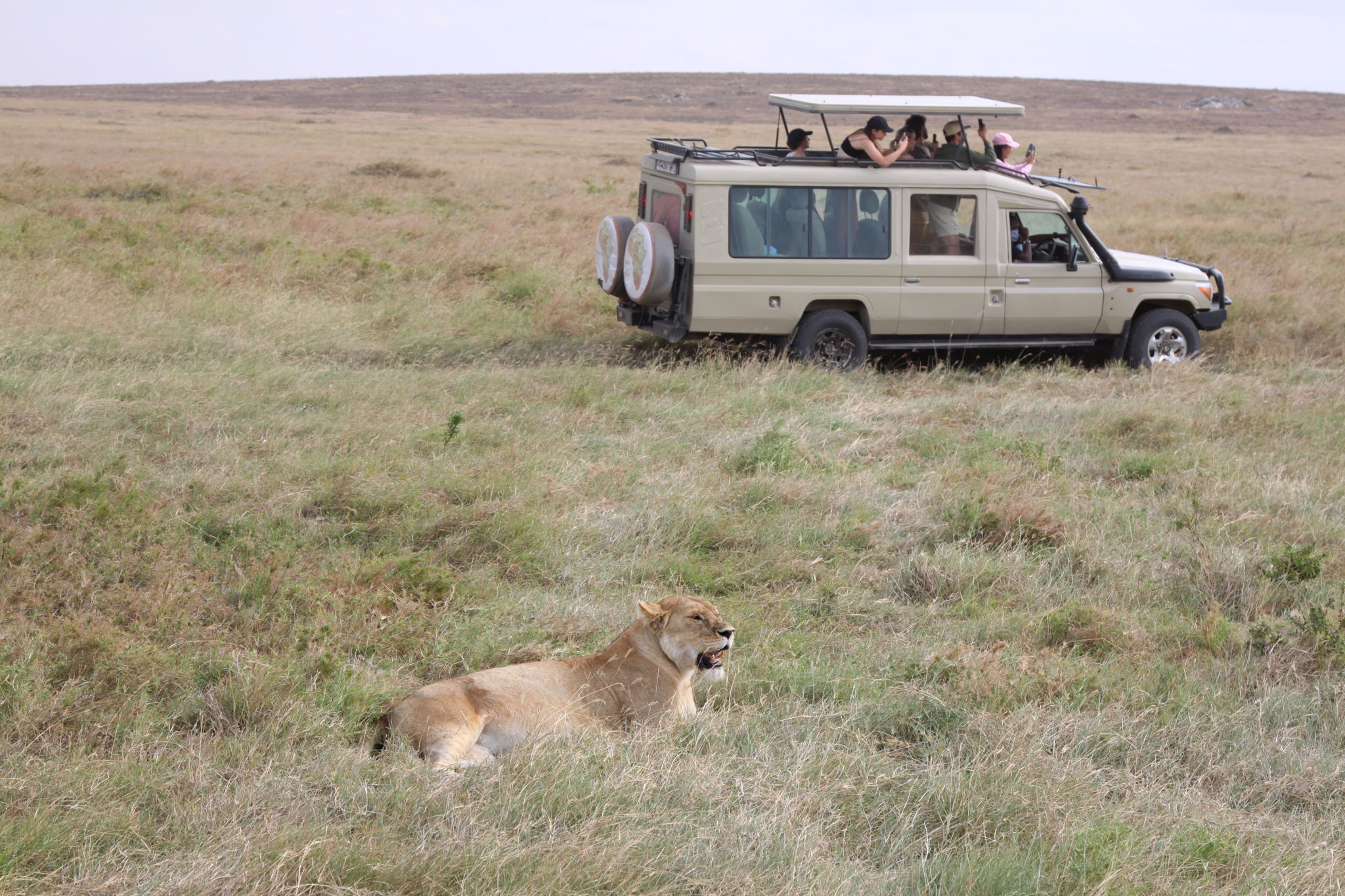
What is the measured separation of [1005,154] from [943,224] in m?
1.45

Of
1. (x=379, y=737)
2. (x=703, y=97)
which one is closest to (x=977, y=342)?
(x=379, y=737)

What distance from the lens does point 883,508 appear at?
6152 millimetres

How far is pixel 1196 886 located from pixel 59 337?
9.13m

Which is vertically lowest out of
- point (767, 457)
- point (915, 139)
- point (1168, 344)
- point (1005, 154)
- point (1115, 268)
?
point (767, 457)

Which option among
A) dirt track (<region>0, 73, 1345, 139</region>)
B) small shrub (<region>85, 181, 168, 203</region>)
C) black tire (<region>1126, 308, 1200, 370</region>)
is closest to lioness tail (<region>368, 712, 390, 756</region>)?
black tire (<region>1126, 308, 1200, 370</region>)

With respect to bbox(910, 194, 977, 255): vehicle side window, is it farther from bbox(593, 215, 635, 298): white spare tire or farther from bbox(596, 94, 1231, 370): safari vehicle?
bbox(593, 215, 635, 298): white spare tire

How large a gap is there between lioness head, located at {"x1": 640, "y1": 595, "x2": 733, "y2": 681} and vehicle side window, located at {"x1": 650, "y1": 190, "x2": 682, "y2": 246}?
5.83 m

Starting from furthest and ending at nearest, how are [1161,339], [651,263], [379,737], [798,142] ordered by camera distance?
[1161,339], [798,142], [651,263], [379,737]

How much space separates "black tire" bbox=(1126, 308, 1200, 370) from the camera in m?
9.98

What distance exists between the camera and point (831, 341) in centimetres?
959

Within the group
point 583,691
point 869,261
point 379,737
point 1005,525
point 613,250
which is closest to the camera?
point 379,737

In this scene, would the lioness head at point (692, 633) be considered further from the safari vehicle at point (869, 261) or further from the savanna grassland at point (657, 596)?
the safari vehicle at point (869, 261)

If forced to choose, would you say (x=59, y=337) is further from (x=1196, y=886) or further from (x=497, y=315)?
(x=1196, y=886)

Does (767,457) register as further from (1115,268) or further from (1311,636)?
(1115,268)
